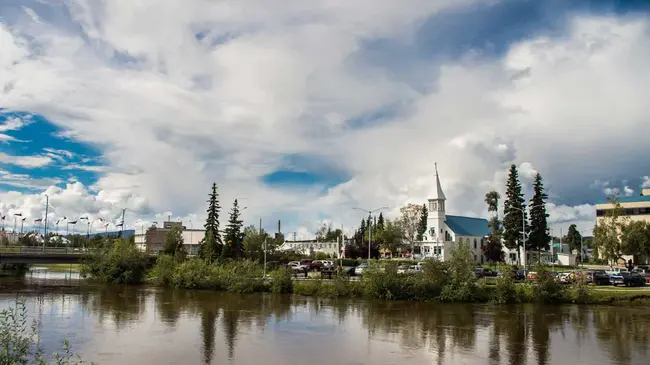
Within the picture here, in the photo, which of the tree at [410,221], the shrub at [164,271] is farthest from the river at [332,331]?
the tree at [410,221]

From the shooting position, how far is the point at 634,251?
88688mm

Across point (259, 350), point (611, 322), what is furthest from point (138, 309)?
point (611, 322)

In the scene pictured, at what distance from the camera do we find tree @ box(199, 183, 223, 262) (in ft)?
307

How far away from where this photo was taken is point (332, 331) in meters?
40.1

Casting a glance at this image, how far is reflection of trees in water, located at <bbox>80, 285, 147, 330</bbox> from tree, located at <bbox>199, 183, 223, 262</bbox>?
18703 millimetres

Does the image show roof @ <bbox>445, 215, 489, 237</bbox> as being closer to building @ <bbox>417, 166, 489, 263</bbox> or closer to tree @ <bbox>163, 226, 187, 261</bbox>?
building @ <bbox>417, 166, 489, 263</bbox>

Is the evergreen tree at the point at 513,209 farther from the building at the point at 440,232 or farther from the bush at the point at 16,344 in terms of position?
the bush at the point at 16,344

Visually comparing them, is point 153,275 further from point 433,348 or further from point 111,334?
point 433,348

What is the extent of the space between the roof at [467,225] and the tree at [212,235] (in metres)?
61.3

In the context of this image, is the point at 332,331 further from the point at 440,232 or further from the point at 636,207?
the point at 636,207

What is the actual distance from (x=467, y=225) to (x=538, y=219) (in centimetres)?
4613

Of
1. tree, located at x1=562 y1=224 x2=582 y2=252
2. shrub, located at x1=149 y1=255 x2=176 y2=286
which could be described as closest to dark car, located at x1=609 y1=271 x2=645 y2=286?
shrub, located at x1=149 y1=255 x2=176 y2=286

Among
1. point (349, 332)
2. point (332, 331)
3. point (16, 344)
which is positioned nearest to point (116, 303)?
point (332, 331)

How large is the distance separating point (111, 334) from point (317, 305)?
23.1 meters
